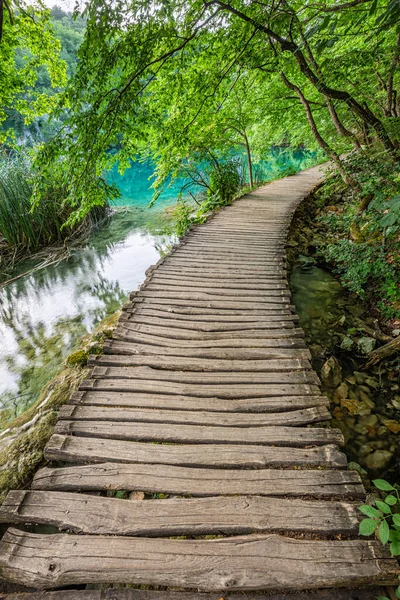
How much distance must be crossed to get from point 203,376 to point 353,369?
7.45 feet

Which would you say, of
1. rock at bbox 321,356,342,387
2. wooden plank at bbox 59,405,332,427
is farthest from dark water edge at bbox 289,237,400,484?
wooden plank at bbox 59,405,332,427

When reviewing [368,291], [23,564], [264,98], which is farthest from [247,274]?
[264,98]

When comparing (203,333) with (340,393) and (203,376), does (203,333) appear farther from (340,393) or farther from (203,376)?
(340,393)

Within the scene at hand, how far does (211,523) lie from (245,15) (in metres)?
5.26

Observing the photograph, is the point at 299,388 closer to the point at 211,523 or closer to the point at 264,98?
the point at 211,523

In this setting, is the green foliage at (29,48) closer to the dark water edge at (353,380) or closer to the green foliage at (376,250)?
the green foliage at (376,250)

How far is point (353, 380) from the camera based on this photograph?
3494 mm

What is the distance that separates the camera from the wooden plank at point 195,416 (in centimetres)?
213

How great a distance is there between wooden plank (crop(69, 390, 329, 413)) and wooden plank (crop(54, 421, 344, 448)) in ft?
0.61

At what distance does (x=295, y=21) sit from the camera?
3979 millimetres

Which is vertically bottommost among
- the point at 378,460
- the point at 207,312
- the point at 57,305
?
the point at 378,460

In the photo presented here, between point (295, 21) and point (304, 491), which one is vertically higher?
point (295, 21)

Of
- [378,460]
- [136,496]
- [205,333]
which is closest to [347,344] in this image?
[378,460]

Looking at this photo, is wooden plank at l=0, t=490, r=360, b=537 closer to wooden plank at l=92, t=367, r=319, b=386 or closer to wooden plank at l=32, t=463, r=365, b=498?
wooden plank at l=32, t=463, r=365, b=498
